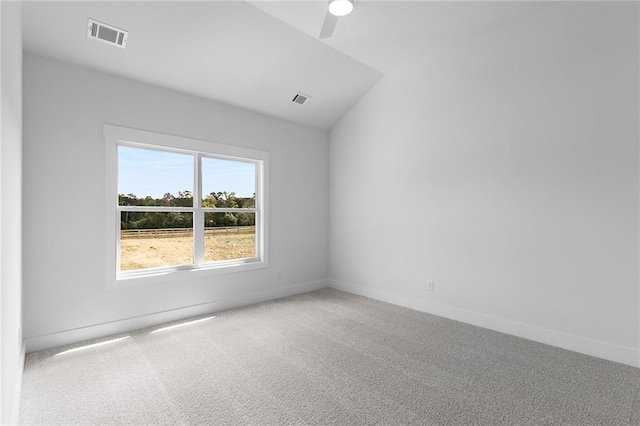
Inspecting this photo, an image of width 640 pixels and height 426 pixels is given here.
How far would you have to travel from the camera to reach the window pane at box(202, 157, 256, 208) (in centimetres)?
418

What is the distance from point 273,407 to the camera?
2.09 meters

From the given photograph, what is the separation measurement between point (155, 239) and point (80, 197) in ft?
2.75

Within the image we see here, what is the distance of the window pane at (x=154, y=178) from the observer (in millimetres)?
3551

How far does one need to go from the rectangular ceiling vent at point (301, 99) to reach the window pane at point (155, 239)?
2.01m

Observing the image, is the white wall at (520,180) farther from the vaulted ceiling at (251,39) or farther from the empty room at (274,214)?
the vaulted ceiling at (251,39)

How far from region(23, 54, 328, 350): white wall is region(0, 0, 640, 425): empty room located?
0.06 feet

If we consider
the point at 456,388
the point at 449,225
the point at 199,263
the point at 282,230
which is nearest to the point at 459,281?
the point at 449,225

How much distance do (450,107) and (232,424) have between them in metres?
3.70

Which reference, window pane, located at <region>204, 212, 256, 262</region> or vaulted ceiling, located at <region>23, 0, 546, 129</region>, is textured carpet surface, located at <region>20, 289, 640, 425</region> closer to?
window pane, located at <region>204, 212, 256, 262</region>

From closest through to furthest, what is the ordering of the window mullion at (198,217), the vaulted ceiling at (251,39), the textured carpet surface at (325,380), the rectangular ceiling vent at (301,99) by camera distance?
the textured carpet surface at (325,380) → the vaulted ceiling at (251,39) → the window mullion at (198,217) → the rectangular ceiling vent at (301,99)

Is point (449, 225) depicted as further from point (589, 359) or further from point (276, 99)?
point (276, 99)

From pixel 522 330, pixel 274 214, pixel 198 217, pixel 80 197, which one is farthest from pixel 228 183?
pixel 522 330

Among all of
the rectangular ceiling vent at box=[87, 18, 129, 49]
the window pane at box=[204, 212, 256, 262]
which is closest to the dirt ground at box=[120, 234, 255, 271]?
the window pane at box=[204, 212, 256, 262]

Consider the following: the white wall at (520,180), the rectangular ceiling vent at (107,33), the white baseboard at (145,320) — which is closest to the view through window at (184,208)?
the white baseboard at (145,320)
